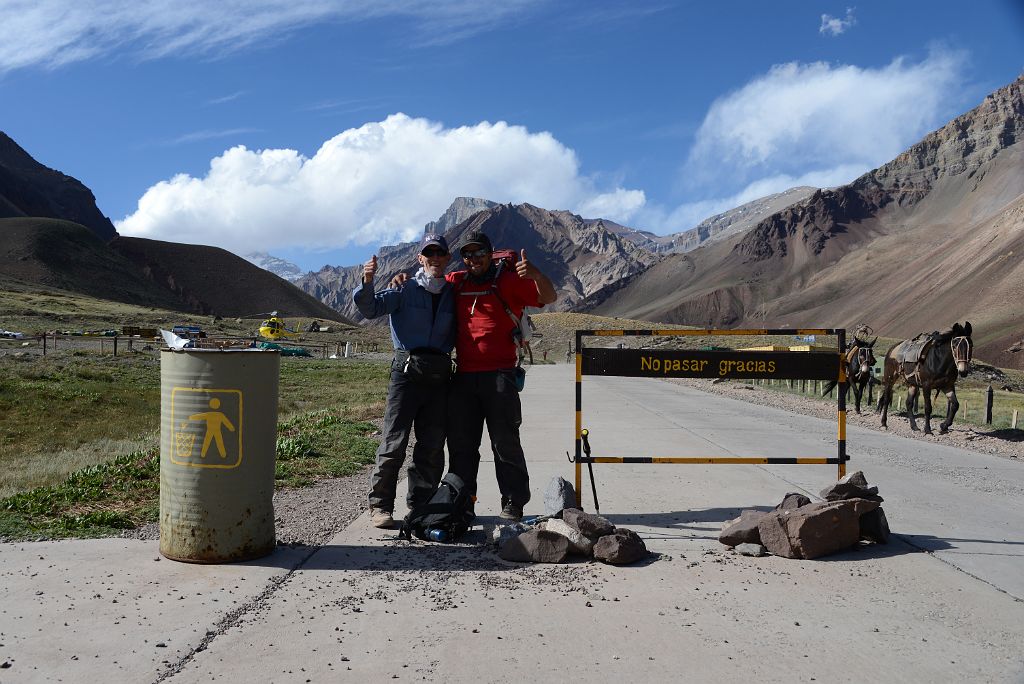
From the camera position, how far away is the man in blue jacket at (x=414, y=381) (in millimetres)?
6035

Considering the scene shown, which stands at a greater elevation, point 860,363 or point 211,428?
point 860,363

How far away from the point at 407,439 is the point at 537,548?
54.2 inches

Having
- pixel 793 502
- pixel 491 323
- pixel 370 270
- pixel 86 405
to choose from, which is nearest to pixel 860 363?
pixel 793 502

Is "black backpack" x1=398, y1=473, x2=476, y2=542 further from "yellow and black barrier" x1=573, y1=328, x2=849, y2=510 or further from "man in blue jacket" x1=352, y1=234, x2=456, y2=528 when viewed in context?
"yellow and black barrier" x1=573, y1=328, x2=849, y2=510

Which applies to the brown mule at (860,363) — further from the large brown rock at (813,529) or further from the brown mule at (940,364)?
the large brown rock at (813,529)

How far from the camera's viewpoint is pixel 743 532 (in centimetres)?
570

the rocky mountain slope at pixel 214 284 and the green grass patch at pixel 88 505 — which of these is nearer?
the green grass patch at pixel 88 505

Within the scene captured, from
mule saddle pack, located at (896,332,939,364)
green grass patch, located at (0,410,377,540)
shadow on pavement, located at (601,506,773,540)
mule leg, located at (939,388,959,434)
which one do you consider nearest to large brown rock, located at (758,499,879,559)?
shadow on pavement, located at (601,506,773,540)

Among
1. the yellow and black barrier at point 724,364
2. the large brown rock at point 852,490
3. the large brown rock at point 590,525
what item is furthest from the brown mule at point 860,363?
the large brown rock at point 590,525

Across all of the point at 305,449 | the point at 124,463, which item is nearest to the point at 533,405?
the point at 305,449

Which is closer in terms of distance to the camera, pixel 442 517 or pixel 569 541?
pixel 569 541

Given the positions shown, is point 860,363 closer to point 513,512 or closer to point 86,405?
point 513,512

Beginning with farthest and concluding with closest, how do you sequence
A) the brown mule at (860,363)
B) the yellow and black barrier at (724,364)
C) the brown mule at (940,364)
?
the brown mule at (860,363)
the brown mule at (940,364)
the yellow and black barrier at (724,364)

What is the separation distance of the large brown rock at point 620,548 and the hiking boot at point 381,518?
166 centimetres
